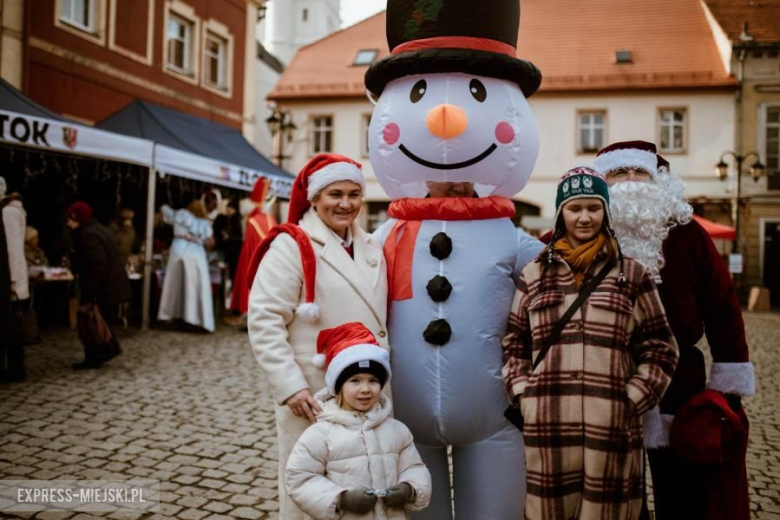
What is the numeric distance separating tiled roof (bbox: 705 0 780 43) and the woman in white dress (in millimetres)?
16834

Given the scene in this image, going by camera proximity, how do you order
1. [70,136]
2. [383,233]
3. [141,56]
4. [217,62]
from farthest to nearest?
[217,62] → [141,56] → [70,136] → [383,233]

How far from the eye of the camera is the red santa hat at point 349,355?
2.25 m

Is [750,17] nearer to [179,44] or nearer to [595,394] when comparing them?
[179,44]

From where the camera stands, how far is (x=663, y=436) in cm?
254

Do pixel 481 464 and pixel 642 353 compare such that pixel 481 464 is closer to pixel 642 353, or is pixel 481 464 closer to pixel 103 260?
pixel 642 353

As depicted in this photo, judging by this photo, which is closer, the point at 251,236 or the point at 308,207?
the point at 308,207

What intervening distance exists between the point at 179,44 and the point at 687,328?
13926 mm

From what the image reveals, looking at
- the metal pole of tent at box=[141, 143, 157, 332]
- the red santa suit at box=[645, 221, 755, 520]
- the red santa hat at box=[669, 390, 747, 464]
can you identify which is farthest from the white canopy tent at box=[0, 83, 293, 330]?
the red santa hat at box=[669, 390, 747, 464]

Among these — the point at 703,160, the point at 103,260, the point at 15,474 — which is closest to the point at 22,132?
the point at 103,260

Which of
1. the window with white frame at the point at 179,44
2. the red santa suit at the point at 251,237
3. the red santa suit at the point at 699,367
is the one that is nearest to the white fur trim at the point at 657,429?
the red santa suit at the point at 699,367

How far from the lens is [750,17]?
19875 mm

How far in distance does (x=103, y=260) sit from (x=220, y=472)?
3426 millimetres

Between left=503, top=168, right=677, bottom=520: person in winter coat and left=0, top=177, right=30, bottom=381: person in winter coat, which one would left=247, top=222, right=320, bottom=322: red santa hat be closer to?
left=503, top=168, right=677, bottom=520: person in winter coat

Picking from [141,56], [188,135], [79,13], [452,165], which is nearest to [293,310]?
[452,165]
